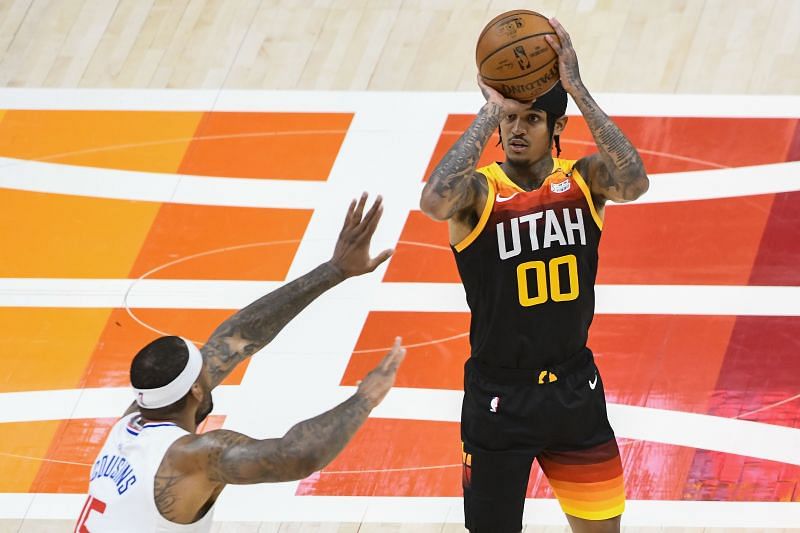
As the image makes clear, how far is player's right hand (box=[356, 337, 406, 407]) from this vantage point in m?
3.79

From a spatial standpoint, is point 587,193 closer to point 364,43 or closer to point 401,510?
point 401,510

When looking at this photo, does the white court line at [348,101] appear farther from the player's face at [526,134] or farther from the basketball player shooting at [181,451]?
the basketball player shooting at [181,451]

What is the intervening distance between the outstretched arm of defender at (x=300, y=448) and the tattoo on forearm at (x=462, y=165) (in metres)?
0.85

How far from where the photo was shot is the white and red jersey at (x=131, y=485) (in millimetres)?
3824

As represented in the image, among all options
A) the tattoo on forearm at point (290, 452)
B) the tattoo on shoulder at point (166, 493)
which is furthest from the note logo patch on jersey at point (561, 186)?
the tattoo on shoulder at point (166, 493)

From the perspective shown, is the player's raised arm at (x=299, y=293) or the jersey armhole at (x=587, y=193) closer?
the player's raised arm at (x=299, y=293)

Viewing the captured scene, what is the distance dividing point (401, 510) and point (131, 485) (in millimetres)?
2355

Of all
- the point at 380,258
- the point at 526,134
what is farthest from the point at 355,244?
the point at 526,134

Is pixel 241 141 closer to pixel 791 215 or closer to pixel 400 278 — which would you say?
pixel 400 278

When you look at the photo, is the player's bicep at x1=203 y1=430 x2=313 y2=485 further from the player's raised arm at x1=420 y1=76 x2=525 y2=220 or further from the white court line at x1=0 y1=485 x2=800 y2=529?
the white court line at x1=0 y1=485 x2=800 y2=529

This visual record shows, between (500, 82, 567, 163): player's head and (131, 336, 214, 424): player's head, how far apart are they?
1374 millimetres

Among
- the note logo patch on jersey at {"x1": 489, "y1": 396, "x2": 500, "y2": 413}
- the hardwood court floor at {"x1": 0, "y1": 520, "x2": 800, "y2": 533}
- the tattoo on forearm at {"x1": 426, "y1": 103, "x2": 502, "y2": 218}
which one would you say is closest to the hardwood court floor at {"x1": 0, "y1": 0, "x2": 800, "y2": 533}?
the hardwood court floor at {"x1": 0, "y1": 520, "x2": 800, "y2": 533}

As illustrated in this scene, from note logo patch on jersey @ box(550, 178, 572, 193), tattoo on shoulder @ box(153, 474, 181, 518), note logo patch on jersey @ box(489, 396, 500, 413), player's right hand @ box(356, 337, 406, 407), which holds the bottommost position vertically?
note logo patch on jersey @ box(489, 396, 500, 413)

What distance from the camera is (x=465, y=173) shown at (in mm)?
4562
